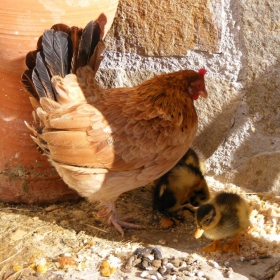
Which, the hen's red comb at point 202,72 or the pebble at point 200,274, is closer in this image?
the pebble at point 200,274

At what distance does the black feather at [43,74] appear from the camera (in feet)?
8.22

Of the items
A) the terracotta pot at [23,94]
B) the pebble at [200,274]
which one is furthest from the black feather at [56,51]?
the pebble at [200,274]

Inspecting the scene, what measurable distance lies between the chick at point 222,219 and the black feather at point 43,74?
1.05 meters

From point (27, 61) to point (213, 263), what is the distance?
1.49m

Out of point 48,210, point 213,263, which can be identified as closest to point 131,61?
point 48,210

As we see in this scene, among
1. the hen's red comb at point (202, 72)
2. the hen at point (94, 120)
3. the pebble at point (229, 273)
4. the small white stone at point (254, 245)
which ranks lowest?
the pebble at point (229, 273)

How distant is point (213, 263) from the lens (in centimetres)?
251

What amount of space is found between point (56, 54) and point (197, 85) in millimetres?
841

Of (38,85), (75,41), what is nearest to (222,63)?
(75,41)

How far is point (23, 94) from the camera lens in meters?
2.78

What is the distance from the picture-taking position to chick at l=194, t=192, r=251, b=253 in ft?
8.32

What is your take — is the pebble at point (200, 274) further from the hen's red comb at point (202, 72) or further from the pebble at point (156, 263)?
the hen's red comb at point (202, 72)

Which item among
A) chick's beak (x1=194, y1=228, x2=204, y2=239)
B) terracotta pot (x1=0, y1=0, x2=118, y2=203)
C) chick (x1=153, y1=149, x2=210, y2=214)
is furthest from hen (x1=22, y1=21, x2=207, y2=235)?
chick's beak (x1=194, y1=228, x2=204, y2=239)

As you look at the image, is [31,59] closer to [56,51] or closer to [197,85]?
[56,51]
